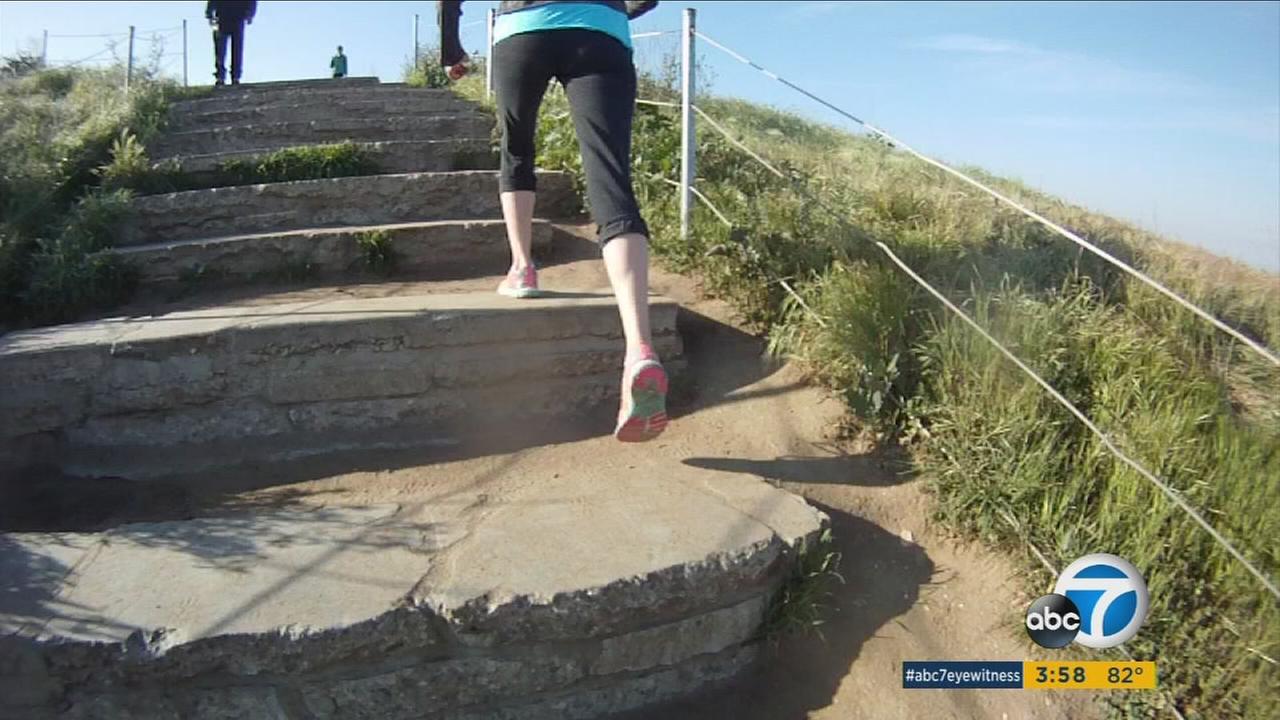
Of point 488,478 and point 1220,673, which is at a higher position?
point 488,478

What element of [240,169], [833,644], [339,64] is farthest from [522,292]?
[339,64]

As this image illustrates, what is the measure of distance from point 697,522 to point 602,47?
144cm

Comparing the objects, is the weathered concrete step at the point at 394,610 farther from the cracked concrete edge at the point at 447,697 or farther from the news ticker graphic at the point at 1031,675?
the news ticker graphic at the point at 1031,675

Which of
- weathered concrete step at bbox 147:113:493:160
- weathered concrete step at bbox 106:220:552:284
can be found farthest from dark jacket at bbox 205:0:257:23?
weathered concrete step at bbox 106:220:552:284

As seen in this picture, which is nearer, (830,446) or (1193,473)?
(1193,473)

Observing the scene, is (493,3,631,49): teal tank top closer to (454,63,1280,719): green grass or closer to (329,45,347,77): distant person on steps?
(454,63,1280,719): green grass

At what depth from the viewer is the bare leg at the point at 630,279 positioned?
239 cm

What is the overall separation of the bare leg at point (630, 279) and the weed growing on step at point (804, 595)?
2.35ft

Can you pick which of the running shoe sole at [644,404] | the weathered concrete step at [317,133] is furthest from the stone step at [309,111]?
the running shoe sole at [644,404]

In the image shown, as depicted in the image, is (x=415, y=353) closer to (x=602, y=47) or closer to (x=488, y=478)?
(x=488, y=478)

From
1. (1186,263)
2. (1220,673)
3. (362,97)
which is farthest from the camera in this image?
(362,97)

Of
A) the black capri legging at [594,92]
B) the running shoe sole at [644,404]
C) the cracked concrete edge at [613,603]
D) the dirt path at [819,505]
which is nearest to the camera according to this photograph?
the cracked concrete edge at [613,603]

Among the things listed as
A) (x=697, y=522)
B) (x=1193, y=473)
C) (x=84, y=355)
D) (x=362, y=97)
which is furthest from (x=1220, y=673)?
(x=362, y=97)

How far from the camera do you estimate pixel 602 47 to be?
8.55 feet
